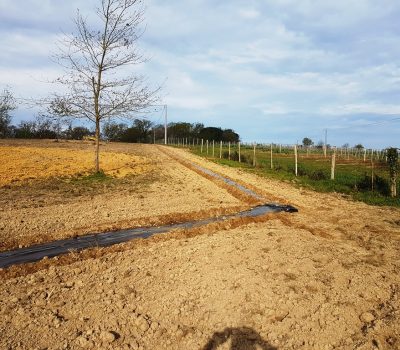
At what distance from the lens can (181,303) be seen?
4.19m

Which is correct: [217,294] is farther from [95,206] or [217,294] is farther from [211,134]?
[211,134]

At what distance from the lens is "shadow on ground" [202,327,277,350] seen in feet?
11.3

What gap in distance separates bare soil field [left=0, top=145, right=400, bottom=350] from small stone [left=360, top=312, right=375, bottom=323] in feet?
0.04

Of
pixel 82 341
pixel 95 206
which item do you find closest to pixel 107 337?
pixel 82 341

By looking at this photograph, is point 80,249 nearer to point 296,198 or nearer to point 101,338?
point 101,338

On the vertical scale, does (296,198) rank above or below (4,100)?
below

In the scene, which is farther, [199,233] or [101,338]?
[199,233]

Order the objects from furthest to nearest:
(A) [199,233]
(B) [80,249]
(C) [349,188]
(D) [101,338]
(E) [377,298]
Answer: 1. (C) [349,188]
2. (A) [199,233]
3. (B) [80,249]
4. (E) [377,298]
5. (D) [101,338]

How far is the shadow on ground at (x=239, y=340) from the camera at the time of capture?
3.45 m

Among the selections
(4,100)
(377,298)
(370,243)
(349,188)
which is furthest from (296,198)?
(4,100)

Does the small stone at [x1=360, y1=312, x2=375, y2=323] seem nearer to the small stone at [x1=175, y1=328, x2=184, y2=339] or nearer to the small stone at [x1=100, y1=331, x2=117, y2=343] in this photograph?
the small stone at [x1=175, y1=328, x2=184, y2=339]

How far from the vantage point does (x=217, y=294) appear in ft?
14.3

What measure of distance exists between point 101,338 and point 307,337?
2.08 metres

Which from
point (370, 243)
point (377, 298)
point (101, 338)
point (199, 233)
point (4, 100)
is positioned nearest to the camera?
point (101, 338)
